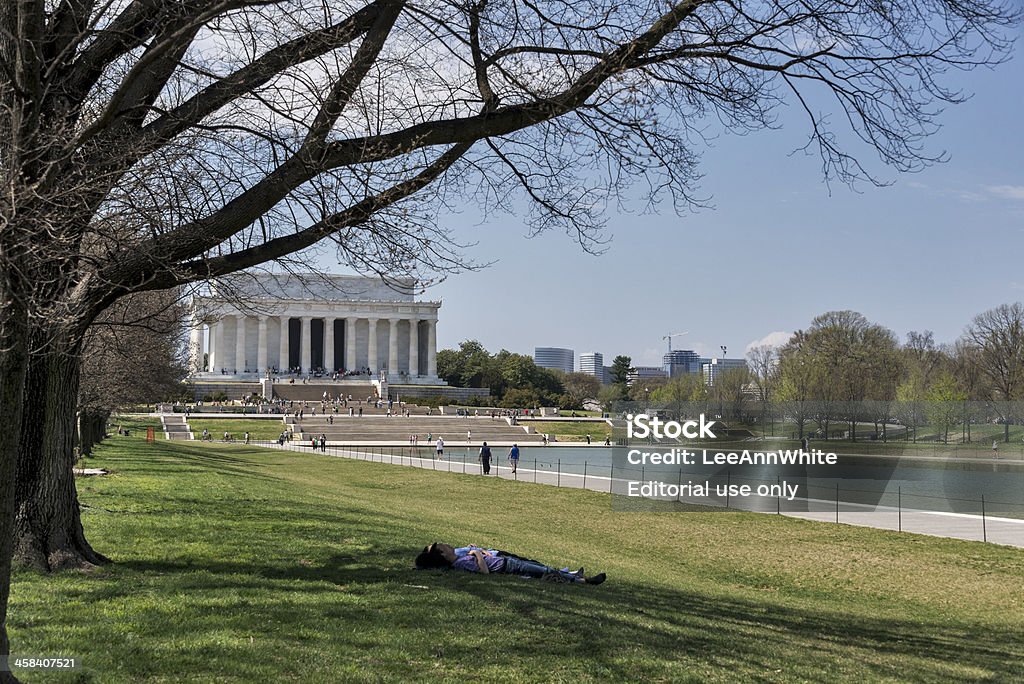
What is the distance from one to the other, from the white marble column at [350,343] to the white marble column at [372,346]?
8.01ft

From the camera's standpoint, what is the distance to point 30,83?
19.1ft

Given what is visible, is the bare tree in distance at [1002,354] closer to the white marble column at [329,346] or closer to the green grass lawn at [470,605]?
the green grass lawn at [470,605]

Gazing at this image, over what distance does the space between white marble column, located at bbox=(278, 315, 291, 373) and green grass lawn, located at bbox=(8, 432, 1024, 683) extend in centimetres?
10837

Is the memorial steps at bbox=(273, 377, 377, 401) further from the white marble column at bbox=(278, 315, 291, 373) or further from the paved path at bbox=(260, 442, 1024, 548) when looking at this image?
the paved path at bbox=(260, 442, 1024, 548)

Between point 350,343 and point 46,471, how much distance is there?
12311 cm

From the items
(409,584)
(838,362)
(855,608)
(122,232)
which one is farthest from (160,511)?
(838,362)

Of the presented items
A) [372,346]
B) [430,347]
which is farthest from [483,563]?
[372,346]

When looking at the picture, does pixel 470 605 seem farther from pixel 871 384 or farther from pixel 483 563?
pixel 871 384

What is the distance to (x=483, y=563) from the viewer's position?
35.4 feet

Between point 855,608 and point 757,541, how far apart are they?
284 inches

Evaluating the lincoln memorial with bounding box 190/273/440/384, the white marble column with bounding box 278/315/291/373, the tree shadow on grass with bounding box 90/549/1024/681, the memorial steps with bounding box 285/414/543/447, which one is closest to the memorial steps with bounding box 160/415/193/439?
the memorial steps with bounding box 285/414/543/447

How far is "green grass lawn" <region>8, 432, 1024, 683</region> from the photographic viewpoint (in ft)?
22.3

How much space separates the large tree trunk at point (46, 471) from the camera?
29.5 ft

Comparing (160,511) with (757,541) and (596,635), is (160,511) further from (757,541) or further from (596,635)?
(757,541)
